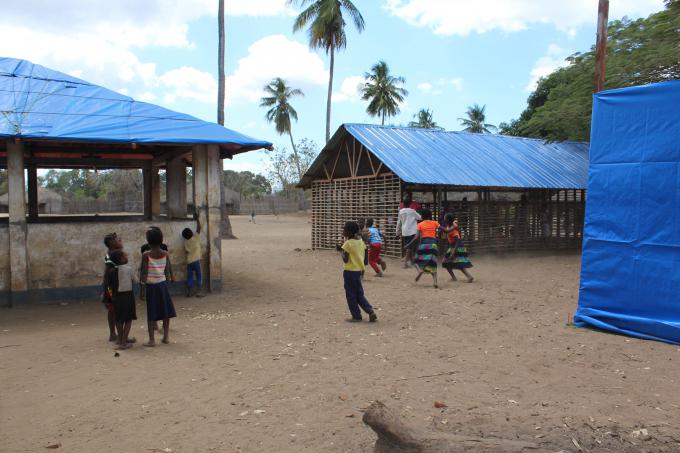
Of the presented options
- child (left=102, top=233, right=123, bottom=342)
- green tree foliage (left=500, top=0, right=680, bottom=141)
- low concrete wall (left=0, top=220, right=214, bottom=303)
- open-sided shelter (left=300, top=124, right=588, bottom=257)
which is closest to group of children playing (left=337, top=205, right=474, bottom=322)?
open-sided shelter (left=300, top=124, right=588, bottom=257)

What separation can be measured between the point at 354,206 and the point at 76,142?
30.2 feet

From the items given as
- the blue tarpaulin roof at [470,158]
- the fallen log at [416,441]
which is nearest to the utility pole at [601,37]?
the blue tarpaulin roof at [470,158]

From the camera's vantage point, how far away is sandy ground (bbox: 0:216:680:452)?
11.6 ft

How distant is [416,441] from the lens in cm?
285

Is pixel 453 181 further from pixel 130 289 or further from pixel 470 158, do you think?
pixel 130 289

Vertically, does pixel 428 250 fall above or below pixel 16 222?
below

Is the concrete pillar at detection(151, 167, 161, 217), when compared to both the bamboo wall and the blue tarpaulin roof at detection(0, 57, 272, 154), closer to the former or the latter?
the blue tarpaulin roof at detection(0, 57, 272, 154)

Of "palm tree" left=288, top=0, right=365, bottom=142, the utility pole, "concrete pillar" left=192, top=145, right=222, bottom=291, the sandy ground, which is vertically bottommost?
the sandy ground

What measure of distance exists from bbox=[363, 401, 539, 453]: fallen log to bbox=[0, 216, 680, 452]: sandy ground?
278mm

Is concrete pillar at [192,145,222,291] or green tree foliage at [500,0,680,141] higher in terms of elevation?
green tree foliage at [500,0,680,141]

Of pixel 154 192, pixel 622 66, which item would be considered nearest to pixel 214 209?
pixel 154 192

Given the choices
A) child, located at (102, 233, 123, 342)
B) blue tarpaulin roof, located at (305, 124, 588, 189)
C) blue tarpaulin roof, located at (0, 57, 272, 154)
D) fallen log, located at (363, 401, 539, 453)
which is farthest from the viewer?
blue tarpaulin roof, located at (305, 124, 588, 189)

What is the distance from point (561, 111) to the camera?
15625mm

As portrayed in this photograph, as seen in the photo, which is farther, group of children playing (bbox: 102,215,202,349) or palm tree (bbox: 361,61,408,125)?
palm tree (bbox: 361,61,408,125)
